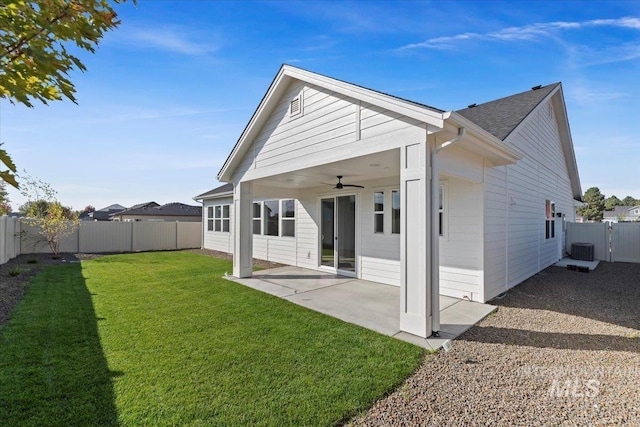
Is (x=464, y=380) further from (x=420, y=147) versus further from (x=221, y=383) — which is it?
(x=420, y=147)

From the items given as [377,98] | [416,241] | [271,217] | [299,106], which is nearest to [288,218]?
[271,217]

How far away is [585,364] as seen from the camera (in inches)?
145

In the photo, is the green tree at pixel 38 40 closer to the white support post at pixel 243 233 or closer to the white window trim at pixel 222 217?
the white support post at pixel 243 233

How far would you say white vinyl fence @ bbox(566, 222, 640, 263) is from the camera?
11962 millimetres

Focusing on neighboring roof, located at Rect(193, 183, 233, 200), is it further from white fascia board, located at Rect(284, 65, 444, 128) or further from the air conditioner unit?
the air conditioner unit

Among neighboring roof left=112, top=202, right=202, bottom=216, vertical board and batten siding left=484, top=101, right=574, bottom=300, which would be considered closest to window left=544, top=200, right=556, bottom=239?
vertical board and batten siding left=484, top=101, right=574, bottom=300

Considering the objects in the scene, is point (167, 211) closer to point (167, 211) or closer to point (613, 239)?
point (167, 211)

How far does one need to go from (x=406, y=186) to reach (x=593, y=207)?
191ft

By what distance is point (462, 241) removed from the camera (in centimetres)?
655

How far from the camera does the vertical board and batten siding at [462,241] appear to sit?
6.30 m

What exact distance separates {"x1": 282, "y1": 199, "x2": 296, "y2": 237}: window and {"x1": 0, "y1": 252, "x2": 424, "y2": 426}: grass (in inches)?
197

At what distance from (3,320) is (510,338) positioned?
8279 mm

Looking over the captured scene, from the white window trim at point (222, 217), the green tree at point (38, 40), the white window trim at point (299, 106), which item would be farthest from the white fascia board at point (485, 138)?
the white window trim at point (222, 217)

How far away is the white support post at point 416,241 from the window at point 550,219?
8.82 meters
